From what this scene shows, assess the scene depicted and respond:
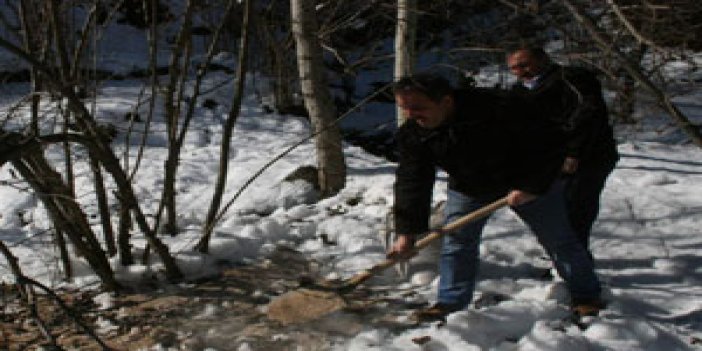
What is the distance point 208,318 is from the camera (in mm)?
4000

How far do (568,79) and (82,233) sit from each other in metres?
2.95

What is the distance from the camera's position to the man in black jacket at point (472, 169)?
3.29 metres

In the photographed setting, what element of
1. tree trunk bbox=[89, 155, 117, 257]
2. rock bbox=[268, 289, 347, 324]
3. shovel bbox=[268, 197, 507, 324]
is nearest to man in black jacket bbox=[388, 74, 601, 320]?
shovel bbox=[268, 197, 507, 324]

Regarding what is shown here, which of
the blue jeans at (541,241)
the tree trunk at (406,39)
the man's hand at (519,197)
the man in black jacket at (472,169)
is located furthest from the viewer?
the tree trunk at (406,39)

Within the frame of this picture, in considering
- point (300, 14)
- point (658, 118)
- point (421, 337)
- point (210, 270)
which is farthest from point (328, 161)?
point (658, 118)

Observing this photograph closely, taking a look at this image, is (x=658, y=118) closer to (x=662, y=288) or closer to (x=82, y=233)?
(x=662, y=288)

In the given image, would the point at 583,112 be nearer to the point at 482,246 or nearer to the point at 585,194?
the point at 585,194

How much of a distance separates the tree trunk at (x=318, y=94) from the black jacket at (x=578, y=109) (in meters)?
2.02

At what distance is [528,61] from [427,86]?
42.1 inches

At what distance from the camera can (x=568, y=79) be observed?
3943 millimetres

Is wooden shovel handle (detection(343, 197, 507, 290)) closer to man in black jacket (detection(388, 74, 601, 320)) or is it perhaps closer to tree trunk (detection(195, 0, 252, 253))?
man in black jacket (detection(388, 74, 601, 320))

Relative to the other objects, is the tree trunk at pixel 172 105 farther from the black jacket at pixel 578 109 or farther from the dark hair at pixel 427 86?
the black jacket at pixel 578 109

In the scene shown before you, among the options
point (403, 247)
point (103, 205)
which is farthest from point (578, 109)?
point (103, 205)

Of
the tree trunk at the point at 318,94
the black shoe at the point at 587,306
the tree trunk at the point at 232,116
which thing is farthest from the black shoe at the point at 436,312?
the tree trunk at the point at 318,94
